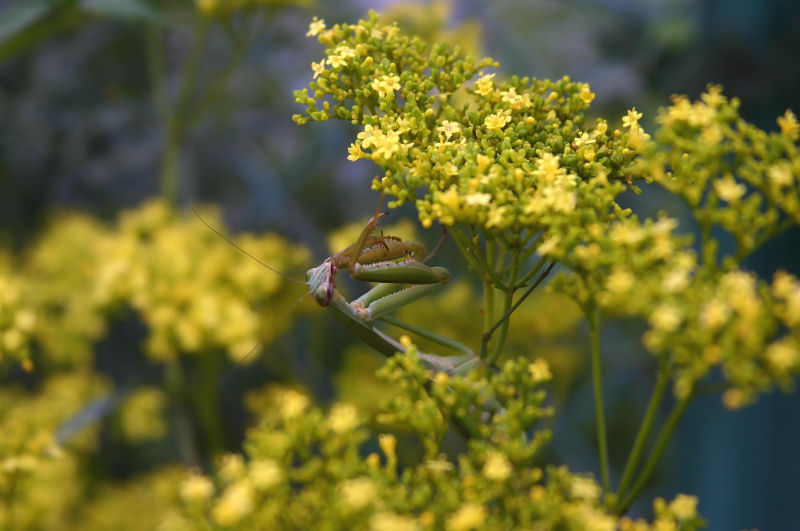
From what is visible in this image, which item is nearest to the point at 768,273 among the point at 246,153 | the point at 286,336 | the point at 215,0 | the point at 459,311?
the point at 459,311

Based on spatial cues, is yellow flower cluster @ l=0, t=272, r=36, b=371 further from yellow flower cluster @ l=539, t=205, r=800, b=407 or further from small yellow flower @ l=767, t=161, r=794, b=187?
small yellow flower @ l=767, t=161, r=794, b=187

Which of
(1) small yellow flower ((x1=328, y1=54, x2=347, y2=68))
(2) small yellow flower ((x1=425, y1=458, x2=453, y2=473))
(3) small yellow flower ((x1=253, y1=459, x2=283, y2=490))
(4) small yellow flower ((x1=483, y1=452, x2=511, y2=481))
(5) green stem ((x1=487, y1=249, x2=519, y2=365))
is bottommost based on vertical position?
(4) small yellow flower ((x1=483, y1=452, x2=511, y2=481))

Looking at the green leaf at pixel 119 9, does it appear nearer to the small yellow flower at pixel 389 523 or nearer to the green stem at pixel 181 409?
the green stem at pixel 181 409

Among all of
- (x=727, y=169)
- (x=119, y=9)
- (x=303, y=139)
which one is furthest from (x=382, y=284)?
(x=303, y=139)

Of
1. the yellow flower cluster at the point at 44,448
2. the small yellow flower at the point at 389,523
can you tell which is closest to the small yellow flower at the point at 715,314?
the small yellow flower at the point at 389,523

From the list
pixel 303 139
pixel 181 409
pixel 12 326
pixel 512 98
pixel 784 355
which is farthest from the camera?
pixel 303 139

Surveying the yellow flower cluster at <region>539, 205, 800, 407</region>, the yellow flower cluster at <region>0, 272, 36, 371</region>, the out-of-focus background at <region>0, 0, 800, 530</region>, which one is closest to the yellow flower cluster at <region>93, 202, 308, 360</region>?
the out-of-focus background at <region>0, 0, 800, 530</region>

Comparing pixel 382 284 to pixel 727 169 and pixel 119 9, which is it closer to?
pixel 727 169

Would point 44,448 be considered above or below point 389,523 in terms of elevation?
above
